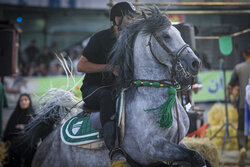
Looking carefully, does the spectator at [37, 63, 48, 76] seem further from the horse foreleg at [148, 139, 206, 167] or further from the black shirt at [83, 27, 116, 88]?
the horse foreleg at [148, 139, 206, 167]

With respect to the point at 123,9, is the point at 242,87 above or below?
below

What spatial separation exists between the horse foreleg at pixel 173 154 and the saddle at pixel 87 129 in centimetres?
39

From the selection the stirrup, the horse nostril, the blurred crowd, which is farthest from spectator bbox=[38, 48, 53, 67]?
the horse nostril

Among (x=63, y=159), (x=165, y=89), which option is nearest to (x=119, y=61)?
(x=165, y=89)

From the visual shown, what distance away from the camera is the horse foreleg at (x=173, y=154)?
3867 mm

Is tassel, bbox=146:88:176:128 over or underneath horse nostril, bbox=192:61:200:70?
underneath

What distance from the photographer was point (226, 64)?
950cm

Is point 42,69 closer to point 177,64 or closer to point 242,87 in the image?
point 242,87

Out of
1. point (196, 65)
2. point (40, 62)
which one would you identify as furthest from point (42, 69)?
point (196, 65)

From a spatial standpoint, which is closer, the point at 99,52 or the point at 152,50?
the point at 152,50

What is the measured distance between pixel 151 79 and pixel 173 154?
2.66ft

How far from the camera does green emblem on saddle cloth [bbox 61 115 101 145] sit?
440 centimetres

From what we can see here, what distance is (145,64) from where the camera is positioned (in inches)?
166

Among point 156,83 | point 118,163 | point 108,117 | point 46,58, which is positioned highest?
point 46,58
